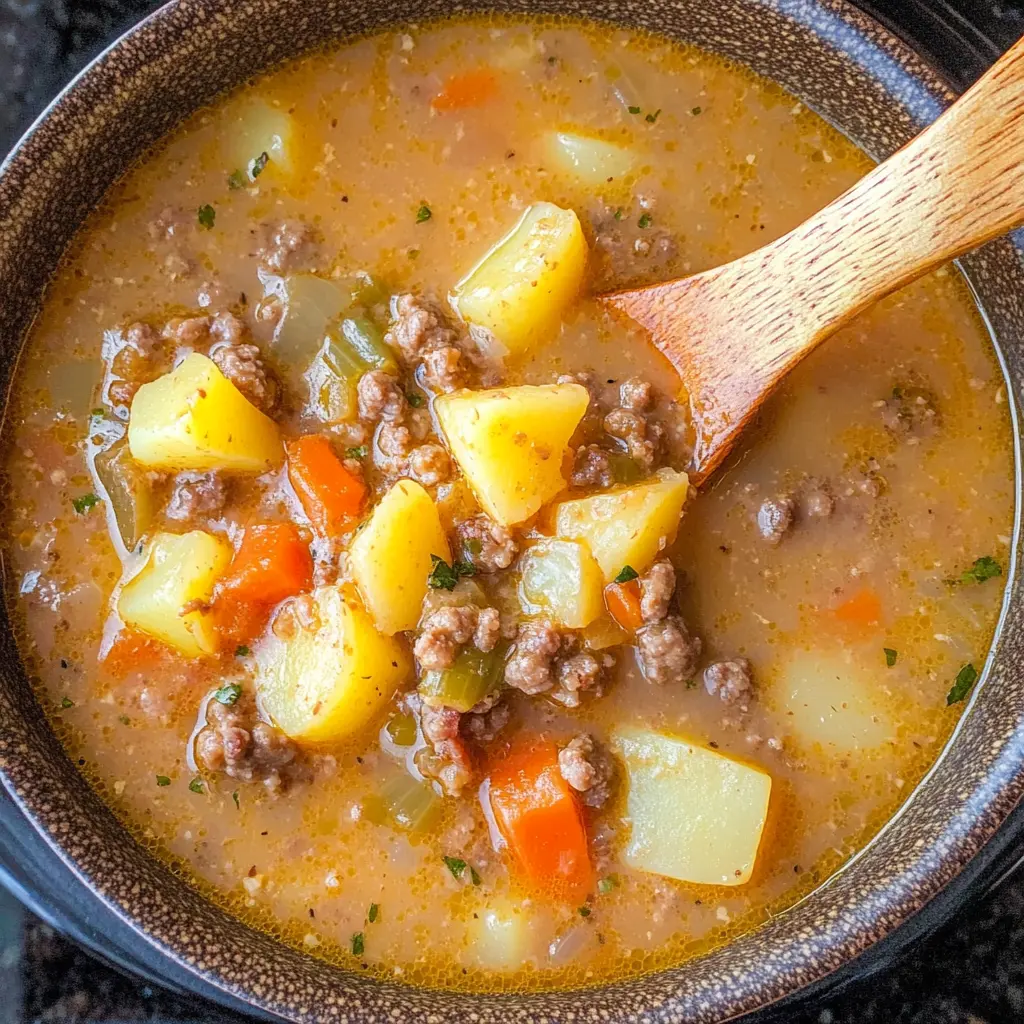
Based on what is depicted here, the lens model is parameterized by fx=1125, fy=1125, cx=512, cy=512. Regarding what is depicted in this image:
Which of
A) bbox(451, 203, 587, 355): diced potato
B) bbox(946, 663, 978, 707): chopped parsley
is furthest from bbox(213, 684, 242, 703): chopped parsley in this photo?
bbox(946, 663, 978, 707): chopped parsley

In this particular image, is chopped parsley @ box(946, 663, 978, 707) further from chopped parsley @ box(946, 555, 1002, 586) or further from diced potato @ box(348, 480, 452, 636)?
diced potato @ box(348, 480, 452, 636)

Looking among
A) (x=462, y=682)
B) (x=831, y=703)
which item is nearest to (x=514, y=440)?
(x=462, y=682)

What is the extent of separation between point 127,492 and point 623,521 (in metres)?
1.32

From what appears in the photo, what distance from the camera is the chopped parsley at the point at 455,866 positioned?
296 centimetres

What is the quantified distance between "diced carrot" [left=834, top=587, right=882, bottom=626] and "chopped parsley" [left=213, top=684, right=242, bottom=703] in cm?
162

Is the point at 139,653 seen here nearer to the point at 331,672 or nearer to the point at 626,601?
the point at 331,672

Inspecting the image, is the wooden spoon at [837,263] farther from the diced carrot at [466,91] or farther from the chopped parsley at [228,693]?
the chopped parsley at [228,693]

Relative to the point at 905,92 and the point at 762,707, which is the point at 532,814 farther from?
the point at 905,92

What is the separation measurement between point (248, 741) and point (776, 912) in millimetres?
1470

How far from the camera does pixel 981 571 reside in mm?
3068

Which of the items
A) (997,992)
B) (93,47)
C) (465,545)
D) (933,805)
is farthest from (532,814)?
(93,47)

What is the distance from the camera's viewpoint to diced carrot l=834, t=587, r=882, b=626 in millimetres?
3057

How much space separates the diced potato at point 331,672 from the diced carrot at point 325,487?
0.19 meters

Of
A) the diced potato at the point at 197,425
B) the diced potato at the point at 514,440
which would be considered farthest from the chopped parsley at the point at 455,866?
the diced potato at the point at 197,425
